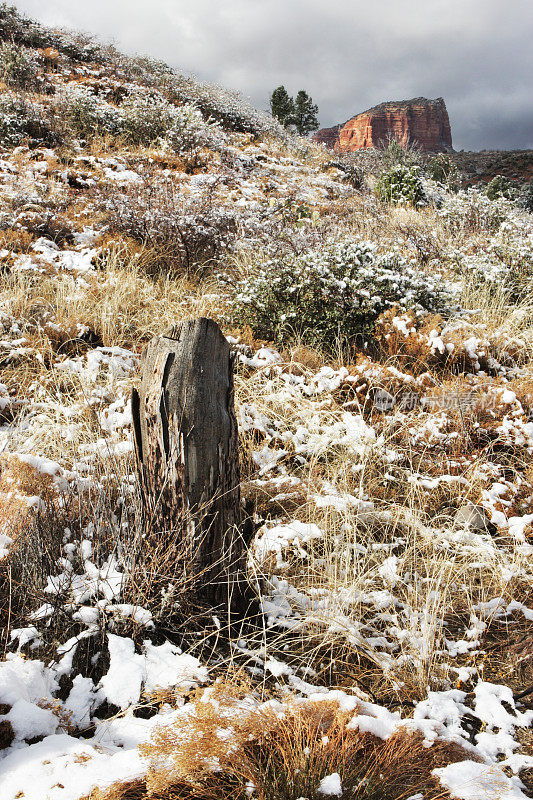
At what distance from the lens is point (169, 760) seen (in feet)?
4.46

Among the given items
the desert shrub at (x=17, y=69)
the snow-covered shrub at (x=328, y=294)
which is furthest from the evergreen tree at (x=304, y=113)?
the snow-covered shrub at (x=328, y=294)

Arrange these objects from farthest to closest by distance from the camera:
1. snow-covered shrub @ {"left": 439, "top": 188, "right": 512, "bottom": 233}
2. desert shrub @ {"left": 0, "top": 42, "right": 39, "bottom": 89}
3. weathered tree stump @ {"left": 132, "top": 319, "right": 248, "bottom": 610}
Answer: desert shrub @ {"left": 0, "top": 42, "right": 39, "bottom": 89}, snow-covered shrub @ {"left": 439, "top": 188, "right": 512, "bottom": 233}, weathered tree stump @ {"left": 132, "top": 319, "right": 248, "bottom": 610}

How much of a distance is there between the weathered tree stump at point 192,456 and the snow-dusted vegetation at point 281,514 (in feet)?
0.38

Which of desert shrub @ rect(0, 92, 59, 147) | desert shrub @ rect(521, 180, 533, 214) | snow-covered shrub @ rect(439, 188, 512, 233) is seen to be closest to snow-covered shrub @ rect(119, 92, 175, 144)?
desert shrub @ rect(0, 92, 59, 147)

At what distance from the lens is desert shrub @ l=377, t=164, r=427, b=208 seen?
34.8 feet

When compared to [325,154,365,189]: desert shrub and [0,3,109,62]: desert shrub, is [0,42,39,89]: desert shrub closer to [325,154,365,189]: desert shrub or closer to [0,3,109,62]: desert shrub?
[0,3,109,62]: desert shrub

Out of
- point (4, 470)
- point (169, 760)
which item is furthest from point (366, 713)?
point (4, 470)

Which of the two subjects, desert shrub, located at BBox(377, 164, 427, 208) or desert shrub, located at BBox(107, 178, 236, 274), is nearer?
desert shrub, located at BBox(107, 178, 236, 274)

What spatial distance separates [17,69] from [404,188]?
31.9 feet

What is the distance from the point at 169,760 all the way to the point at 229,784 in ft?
0.60

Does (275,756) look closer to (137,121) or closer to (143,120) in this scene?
(137,121)

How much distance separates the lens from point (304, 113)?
1275 inches

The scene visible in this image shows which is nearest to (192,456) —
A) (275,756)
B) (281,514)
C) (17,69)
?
(275,756)

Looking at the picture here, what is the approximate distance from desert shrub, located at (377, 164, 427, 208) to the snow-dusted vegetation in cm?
297
